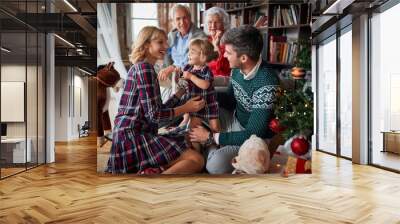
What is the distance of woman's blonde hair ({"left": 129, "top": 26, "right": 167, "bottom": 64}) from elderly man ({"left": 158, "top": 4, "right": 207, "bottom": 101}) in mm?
177

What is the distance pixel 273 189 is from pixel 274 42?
7.11 ft

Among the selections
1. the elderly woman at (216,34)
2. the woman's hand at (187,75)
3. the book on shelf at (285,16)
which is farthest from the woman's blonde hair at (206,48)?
the book on shelf at (285,16)

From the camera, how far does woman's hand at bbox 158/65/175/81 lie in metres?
5.98

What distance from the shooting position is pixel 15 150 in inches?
262

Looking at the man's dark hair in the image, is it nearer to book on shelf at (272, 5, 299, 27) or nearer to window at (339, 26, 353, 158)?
book on shelf at (272, 5, 299, 27)

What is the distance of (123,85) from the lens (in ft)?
19.7

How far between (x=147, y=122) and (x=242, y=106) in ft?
4.53

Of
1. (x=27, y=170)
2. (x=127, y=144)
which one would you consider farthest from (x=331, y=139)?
(x=27, y=170)

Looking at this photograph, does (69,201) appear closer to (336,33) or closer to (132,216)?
(132,216)

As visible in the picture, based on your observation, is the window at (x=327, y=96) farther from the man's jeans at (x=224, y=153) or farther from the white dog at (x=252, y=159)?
the man's jeans at (x=224, y=153)

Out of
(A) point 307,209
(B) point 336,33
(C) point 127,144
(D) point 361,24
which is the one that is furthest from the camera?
(B) point 336,33

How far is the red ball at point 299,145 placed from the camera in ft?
20.0

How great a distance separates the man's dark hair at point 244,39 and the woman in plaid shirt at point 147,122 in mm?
927

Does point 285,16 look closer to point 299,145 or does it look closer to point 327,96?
point 299,145
